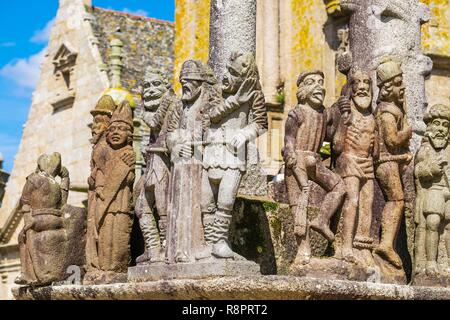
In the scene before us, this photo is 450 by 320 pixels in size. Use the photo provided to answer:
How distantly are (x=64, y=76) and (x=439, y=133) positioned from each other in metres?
23.2

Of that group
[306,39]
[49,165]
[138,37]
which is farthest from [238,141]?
[138,37]

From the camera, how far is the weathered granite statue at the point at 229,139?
10641mm

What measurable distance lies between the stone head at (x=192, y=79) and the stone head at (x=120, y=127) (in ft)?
3.98

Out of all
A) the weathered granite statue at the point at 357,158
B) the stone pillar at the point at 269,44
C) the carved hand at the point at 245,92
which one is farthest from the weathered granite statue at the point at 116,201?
the stone pillar at the point at 269,44

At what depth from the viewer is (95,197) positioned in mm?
12508

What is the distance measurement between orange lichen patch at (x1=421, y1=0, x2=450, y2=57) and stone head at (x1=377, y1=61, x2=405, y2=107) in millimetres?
6050

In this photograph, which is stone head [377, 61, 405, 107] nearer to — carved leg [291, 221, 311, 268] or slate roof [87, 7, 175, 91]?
carved leg [291, 221, 311, 268]

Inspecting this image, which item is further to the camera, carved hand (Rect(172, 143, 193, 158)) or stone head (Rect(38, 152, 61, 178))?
stone head (Rect(38, 152, 61, 178))

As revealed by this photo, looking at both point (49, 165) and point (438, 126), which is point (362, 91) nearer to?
point (438, 126)

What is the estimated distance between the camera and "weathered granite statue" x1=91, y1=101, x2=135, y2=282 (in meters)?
12.3

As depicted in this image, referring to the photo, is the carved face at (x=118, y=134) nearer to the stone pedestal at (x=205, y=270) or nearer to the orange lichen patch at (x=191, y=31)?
the stone pedestal at (x=205, y=270)

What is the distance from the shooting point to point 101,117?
42.6 feet

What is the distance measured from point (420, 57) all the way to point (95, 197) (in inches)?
155

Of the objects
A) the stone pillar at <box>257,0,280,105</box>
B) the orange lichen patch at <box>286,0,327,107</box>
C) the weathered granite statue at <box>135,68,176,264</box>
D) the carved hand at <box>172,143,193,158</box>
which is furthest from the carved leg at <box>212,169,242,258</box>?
the stone pillar at <box>257,0,280,105</box>
